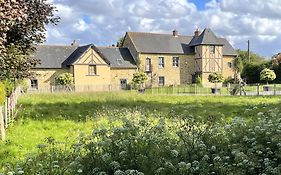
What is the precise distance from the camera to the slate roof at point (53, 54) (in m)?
50.6

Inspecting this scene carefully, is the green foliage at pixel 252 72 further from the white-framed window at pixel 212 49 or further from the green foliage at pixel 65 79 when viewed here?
the green foliage at pixel 65 79

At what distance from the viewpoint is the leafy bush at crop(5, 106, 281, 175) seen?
5.11m

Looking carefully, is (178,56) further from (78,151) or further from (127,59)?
(78,151)

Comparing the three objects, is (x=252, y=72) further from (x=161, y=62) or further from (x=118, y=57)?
(x=118, y=57)

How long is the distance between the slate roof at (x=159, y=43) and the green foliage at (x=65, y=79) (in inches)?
443

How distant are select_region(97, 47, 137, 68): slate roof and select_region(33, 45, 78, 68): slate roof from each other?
4.33 m

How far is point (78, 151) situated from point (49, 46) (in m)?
48.8

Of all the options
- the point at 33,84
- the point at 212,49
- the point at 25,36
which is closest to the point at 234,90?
the point at 212,49

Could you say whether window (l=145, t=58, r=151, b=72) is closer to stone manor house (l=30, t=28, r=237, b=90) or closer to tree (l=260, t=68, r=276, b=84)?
stone manor house (l=30, t=28, r=237, b=90)

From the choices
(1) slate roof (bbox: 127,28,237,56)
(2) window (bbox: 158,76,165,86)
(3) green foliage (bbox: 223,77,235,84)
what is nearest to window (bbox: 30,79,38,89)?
(1) slate roof (bbox: 127,28,237,56)

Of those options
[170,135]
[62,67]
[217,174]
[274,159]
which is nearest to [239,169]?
[217,174]

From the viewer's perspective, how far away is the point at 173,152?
5414 mm

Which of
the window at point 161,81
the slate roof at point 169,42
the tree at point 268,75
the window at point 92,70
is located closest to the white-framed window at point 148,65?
the slate roof at point 169,42

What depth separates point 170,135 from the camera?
6.64 m
